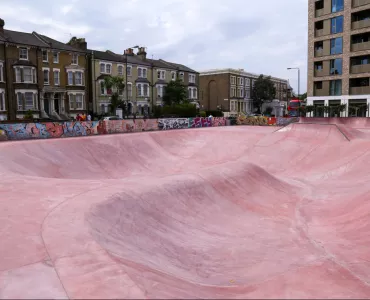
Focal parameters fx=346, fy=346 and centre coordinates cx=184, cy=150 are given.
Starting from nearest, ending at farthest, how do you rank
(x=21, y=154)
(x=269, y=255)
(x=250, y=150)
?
(x=269, y=255) → (x=21, y=154) → (x=250, y=150)

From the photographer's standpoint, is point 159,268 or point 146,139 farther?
point 146,139

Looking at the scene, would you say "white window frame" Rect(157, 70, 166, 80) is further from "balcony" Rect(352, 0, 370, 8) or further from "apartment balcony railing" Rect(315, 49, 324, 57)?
"balcony" Rect(352, 0, 370, 8)

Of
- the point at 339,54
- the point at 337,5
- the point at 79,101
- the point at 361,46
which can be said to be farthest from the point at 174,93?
the point at 361,46

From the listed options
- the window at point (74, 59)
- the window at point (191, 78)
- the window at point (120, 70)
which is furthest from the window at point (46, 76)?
the window at point (191, 78)

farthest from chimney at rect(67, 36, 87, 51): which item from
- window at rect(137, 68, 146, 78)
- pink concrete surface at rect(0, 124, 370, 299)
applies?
pink concrete surface at rect(0, 124, 370, 299)

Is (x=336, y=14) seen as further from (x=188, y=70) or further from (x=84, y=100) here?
(x=84, y=100)

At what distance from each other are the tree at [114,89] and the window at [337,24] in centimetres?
3196

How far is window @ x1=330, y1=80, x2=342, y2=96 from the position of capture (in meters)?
50.3

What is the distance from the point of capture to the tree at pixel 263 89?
86.0 meters

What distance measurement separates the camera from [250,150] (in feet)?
95.7

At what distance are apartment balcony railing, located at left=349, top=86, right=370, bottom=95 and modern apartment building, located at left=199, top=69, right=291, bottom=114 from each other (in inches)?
1270

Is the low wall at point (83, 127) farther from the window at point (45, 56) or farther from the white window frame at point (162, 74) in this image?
the white window frame at point (162, 74)

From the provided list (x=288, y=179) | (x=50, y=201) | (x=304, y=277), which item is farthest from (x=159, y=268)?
(x=288, y=179)

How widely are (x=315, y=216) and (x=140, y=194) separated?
7.62 m
